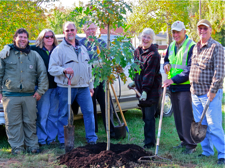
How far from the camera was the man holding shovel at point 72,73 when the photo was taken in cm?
493

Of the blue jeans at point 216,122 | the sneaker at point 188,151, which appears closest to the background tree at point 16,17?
the sneaker at point 188,151

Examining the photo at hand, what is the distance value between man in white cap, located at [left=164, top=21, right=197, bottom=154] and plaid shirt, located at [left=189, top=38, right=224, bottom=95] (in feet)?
0.79

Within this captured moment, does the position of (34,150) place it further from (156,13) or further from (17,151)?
(156,13)

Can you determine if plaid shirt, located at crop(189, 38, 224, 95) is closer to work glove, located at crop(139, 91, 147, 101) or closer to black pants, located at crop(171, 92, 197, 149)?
black pants, located at crop(171, 92, 197, 149)

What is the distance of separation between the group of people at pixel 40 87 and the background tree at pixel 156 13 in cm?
1417

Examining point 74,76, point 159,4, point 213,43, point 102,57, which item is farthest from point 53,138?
point 159,4

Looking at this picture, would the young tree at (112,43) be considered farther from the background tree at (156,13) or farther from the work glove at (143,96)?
the background tree at (156,13)

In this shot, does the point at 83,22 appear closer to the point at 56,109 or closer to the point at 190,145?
the point at 56,109

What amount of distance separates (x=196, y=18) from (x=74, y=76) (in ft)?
78.1

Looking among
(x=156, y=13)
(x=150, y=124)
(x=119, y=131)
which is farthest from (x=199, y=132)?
(x=156, y=13)

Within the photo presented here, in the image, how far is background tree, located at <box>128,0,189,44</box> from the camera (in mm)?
19094

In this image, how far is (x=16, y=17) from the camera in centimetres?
832

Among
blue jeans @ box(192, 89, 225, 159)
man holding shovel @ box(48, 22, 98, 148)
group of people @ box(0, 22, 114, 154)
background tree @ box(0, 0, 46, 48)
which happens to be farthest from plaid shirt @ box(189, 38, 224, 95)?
background tree @ box(0, 0, 46, 48)

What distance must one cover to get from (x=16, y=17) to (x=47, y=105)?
14.1 feet
